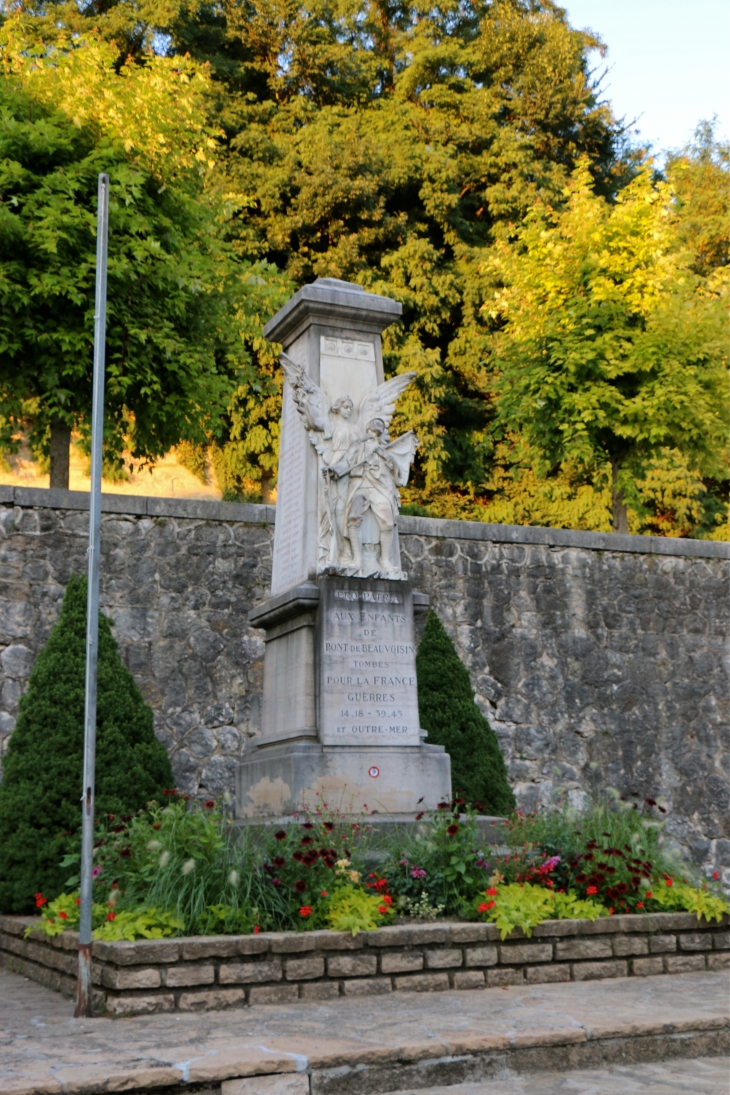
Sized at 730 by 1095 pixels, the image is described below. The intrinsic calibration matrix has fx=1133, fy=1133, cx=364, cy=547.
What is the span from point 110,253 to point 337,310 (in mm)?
5127

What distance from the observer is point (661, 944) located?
703 centimetres

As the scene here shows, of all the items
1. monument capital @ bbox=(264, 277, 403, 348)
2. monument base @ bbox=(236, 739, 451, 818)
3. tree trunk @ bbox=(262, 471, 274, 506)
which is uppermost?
tree trunk @ bbox=(262, 471, 274, 506)

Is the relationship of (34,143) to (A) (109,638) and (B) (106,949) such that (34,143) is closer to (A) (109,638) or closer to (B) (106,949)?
(A) (109,638)

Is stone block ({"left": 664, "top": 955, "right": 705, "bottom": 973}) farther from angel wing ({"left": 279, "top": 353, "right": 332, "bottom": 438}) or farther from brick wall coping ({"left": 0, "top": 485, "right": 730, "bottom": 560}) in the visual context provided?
brick wall coping ({"left": 0, "top": 485, "right": 730, "bottom": 560})

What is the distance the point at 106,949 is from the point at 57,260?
30.7 feet

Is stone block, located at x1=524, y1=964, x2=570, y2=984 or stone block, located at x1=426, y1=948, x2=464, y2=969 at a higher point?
stone block, located at x1=426, y1=948, x2=464, y2=969

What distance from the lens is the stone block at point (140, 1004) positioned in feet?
18.2

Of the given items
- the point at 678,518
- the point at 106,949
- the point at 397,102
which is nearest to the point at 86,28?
the point at 397,102

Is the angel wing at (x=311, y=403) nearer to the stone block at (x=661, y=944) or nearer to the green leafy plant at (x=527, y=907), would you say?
the green leafy plant at (x=527, y=907)

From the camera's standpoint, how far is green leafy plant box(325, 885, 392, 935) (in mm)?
6242

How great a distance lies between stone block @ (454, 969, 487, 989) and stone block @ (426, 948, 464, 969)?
0.05m

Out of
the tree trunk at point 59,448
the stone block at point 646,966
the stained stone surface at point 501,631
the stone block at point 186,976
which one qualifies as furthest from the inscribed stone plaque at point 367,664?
the tree trunk at point 59,448

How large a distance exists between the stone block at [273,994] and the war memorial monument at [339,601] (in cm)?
196

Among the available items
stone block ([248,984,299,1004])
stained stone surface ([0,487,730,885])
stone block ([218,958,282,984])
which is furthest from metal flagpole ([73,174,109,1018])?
stained stone surface ([0,487,730,885])
